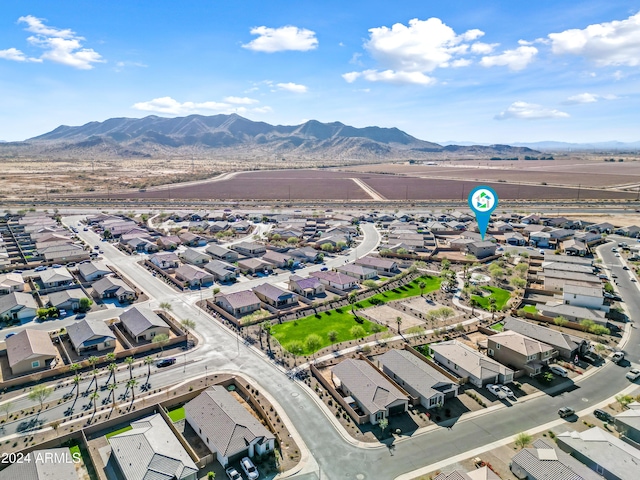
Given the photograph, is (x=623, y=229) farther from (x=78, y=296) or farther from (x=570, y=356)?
(x=78, y=296)

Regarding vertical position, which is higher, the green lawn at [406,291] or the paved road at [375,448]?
the green lawn at [406,291]

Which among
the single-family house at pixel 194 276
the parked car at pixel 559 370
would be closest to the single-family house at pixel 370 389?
the parked car at pixel 559 370

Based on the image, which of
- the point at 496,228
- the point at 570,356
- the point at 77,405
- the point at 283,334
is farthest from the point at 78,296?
the point at 496,228

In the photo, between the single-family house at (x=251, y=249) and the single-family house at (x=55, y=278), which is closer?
the single-family house at (x=55, y=278)

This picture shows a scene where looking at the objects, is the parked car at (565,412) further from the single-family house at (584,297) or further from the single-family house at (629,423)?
the single-family house at (584,297)

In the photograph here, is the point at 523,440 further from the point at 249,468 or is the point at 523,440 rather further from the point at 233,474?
the point at 233,474

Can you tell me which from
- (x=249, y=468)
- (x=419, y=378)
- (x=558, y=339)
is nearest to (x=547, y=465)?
(x=419, y=378)

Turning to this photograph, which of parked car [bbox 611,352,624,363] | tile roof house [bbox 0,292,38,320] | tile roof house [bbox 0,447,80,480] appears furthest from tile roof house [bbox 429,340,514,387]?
tile roof house [bbox 0,292,38,320]
